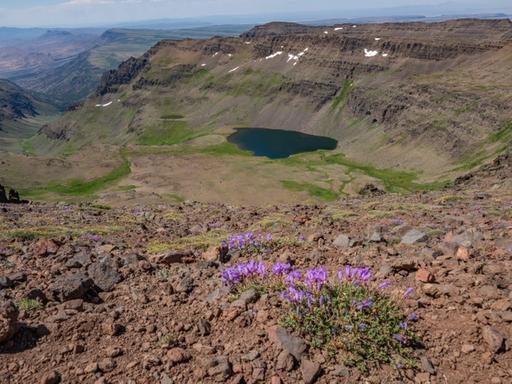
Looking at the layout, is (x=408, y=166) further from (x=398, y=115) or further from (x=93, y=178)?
(x=93, y=178)

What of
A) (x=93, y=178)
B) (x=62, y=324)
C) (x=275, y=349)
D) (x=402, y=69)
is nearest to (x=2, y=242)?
(x=62, y=324)

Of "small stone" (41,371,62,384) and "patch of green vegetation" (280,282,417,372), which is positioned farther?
"patch of green vegetation" (280,282,417,372)

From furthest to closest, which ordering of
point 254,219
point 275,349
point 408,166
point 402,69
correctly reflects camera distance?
point 402,69, point 408,166, point 254,219, point 275,349

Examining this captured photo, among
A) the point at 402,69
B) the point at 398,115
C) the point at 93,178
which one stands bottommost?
the point at 93,178

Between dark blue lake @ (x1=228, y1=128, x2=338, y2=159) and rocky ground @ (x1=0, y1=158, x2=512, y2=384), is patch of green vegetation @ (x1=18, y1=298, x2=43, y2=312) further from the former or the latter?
dark blue lake @ (x1=228, y1=128, x2=338, y2=159)

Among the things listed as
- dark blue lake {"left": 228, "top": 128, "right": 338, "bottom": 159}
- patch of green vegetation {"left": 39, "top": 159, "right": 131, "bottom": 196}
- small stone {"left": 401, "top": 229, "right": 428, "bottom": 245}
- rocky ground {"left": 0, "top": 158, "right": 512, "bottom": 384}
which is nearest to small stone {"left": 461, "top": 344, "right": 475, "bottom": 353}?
rocky ground {"left": 0, "top": 158, "right": 512, "bottom": 384}

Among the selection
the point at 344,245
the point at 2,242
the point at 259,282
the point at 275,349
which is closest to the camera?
the point at 275,349
